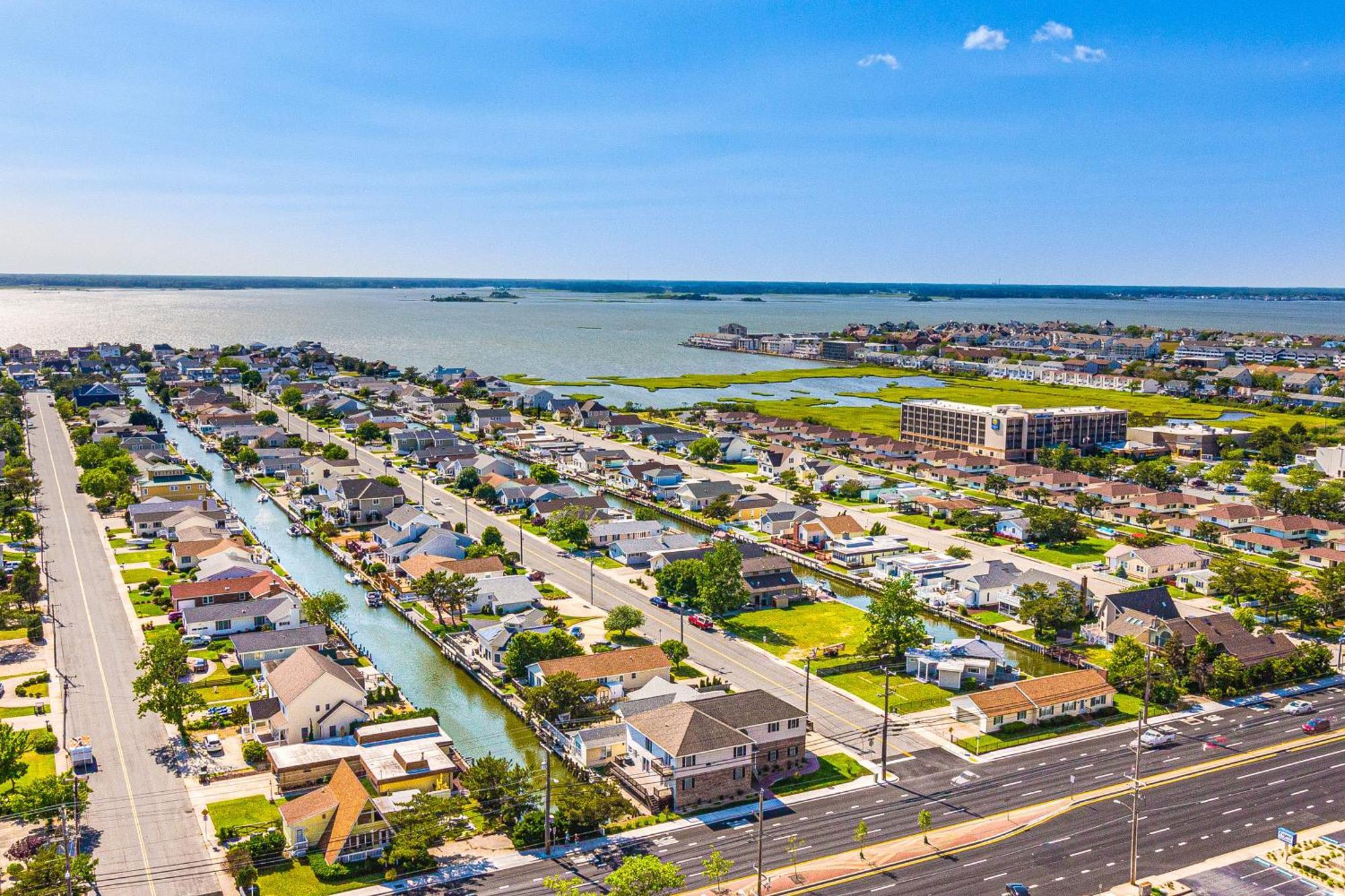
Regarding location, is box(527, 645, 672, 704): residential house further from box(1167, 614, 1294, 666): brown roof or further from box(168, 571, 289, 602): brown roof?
box(1167, 614, 1294, 666): brown roof

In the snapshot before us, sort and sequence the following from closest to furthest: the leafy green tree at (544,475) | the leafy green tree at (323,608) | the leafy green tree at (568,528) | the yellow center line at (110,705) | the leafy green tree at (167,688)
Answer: the yellow center line at (110,705)
the leafy green tree at (167,688)
the leafy green tree at (323,608)
the leafy green tree at (568,528)
the leafy green tree at (544,475)

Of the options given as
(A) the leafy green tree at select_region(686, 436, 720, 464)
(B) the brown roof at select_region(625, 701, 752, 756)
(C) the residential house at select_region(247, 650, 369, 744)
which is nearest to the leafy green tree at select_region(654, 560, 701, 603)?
(B) the brown roof at select_region(625, 701, 752, 756)

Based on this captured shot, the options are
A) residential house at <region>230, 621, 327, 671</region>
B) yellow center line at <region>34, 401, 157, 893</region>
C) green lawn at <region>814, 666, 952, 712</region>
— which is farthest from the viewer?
residential house at <region>230, 621, 327, 671</region>

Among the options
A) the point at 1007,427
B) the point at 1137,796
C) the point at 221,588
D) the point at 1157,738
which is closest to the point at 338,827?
the point at 1137,796

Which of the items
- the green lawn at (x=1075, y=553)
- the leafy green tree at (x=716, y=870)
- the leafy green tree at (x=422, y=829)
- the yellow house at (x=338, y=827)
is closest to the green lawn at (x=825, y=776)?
the leafy green tree at (x=716, y=870)

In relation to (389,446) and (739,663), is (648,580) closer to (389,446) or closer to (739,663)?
(739,663)

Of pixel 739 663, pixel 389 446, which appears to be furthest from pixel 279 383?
pixel 739 663

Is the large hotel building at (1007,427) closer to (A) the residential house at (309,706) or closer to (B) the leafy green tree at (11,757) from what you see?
(A) the residential house at (309,706)
